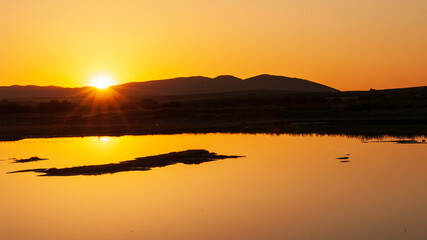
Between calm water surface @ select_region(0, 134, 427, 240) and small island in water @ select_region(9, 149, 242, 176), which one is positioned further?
small island in water @ select_region(9, 149, 242, 176)

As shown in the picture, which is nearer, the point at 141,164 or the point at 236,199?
the point at 236,199

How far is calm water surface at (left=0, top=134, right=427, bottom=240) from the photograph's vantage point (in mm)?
18156

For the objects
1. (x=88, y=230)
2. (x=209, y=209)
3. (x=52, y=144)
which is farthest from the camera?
(x=52, y=144)

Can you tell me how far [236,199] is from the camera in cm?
2281

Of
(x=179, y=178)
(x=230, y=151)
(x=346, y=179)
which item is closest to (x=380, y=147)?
(x=230, y=151)

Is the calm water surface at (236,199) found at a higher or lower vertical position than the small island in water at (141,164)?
lower

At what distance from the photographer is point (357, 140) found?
4606cm

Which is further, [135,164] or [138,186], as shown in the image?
[135,164]

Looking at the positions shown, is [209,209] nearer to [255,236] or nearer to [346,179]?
[255,236]

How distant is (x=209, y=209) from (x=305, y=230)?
15.3 feet

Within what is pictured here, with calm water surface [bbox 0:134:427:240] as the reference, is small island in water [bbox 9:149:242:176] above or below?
above

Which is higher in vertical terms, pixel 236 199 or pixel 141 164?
pixel 141 164

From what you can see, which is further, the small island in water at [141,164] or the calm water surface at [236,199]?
the small island in water at [141,164]

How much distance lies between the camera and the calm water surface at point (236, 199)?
18.2m
